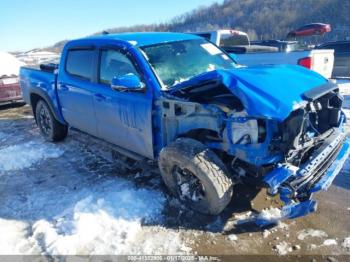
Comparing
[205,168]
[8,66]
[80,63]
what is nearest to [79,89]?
[80,63]

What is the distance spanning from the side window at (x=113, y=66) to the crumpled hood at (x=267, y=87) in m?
0.77

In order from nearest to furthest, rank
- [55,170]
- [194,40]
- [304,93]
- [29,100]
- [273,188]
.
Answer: [273,188] < [304,93] < [194,40] < [55,170] < [29,100]

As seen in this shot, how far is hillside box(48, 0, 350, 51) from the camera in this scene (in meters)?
71.6

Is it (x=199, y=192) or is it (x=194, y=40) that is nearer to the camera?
(x=199, y=192)

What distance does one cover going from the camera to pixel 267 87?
133 inches

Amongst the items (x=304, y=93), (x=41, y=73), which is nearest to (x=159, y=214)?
(x=304, y=93)

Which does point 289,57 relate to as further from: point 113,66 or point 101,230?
point 101,230

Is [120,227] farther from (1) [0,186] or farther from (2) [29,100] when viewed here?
(2) [29,100]

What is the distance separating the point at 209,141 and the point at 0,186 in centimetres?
311

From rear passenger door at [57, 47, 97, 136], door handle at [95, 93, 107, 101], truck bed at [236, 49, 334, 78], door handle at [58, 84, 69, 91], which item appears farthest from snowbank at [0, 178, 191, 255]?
truck bed at [236, 49, 334, 78]

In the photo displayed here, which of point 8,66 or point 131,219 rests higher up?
point 8,66

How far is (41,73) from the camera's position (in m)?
6.40

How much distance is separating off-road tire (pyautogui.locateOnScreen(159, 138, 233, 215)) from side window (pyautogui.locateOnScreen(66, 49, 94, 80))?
1.93 m

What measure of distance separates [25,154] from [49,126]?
0.81 meters
